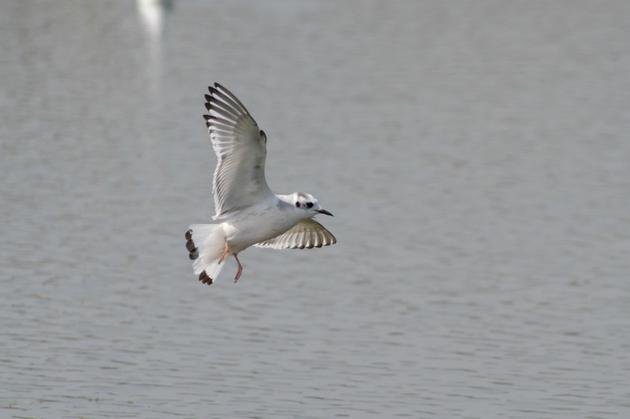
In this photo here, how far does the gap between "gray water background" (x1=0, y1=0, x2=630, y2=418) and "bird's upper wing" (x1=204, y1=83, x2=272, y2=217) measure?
79.2 inches

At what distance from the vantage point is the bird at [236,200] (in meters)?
11.4

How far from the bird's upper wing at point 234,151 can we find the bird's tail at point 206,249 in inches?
9.1

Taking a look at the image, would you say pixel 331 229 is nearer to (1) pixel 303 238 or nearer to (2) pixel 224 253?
(1) pixel 303 238

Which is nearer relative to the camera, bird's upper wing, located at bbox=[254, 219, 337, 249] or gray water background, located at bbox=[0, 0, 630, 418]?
bird's upper wing, located at bbox=[254, 219, 337, 249]

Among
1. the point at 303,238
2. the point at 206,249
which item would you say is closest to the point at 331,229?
the point at 303,238

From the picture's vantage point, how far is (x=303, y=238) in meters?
12.9

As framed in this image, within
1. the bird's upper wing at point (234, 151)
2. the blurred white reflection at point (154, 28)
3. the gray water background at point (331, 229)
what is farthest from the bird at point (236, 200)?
the blurred white reflection at point (154, 28)

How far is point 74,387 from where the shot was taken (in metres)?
13.1

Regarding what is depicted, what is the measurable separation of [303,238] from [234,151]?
1617mm

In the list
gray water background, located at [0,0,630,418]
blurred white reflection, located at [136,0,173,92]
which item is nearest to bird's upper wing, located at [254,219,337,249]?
gray water background, located at [0,0,630,418]

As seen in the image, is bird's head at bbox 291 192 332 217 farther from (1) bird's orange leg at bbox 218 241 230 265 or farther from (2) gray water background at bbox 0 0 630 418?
(2) gray water background at bbox 0 0 630 418

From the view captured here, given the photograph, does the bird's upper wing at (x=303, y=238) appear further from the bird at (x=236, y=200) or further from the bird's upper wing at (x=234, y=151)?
the bird's upper wing at (x=234, y=151)

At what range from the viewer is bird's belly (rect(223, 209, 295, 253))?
11.7 metres

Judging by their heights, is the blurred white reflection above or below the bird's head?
above
